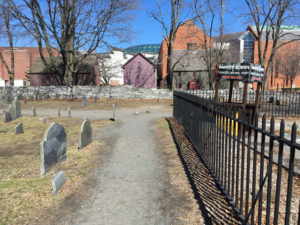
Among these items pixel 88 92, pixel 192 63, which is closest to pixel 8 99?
pixel 88 92

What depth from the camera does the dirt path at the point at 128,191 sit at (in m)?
→ 3.84

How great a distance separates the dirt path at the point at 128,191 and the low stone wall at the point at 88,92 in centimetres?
1901

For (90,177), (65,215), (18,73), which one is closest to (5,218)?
(65,215)

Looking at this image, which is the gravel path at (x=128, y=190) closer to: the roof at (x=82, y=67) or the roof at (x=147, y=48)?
the roof at (x=82, y=67)

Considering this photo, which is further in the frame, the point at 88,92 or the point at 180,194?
the point at 88,92

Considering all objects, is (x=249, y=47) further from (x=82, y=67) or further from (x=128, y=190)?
(x=128, y=190)

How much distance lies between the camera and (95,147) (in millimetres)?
8117

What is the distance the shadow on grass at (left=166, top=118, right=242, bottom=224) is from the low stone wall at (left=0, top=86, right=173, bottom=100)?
2012cm

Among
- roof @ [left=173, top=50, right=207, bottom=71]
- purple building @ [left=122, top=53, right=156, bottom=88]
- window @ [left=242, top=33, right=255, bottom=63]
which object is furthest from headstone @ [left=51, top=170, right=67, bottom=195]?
window @ [left=242, top=33, right=255, bottom=63]

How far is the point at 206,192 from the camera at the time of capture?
4543 millimetres

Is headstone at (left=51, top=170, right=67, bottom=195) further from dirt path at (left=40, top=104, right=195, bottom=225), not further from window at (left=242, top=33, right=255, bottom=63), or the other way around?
window at (left=242, top=33, right=255, bottom=63)

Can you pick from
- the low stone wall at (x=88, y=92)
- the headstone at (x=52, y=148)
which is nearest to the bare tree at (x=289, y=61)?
the low stone wall at (x=88, y=92)

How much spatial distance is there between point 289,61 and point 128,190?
190 ft

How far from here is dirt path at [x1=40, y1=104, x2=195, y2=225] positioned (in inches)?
151
